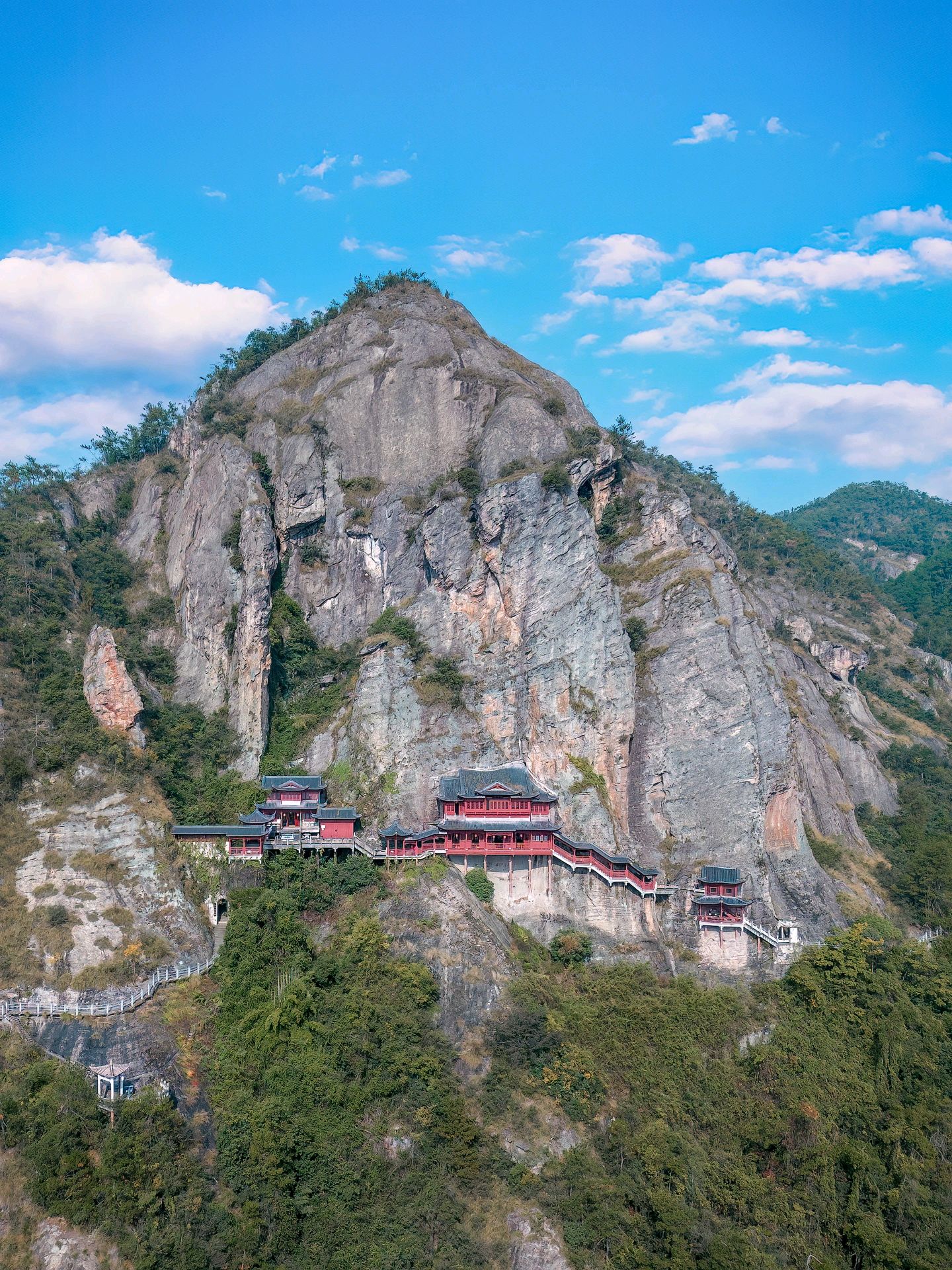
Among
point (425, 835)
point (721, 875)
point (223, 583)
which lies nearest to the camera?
point (425, 835)

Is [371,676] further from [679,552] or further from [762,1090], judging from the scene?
[762,1090]

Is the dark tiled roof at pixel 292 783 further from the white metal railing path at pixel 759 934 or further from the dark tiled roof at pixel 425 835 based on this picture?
the white metal railing path at pixel 759 934

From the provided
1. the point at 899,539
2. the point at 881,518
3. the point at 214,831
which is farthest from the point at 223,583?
the point at 881,518

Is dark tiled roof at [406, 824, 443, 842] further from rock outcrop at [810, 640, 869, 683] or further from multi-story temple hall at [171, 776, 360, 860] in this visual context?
rock outcrop at [810, 640, 869, 683]

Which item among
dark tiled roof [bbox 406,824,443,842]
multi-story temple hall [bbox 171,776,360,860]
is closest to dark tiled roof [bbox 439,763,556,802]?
dark tiled roof [bbox 406,824,443,842]

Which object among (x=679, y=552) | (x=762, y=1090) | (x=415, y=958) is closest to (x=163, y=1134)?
(x=415, y=958)

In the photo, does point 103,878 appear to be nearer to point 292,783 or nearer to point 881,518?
point 292,783
